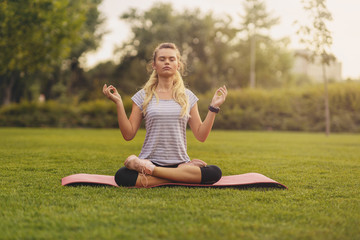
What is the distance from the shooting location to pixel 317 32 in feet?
45.7

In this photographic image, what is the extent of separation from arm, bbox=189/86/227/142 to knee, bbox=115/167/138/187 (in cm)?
86

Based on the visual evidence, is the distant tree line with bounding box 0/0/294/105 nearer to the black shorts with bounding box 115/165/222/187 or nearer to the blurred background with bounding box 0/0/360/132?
the blurred background with bounding box 0/0/360/132

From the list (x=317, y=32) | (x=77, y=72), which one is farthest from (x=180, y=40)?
(x=317, y=32)

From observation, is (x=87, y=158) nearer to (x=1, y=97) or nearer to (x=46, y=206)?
(x=46, y=206)

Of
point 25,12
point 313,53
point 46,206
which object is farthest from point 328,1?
point 46,206

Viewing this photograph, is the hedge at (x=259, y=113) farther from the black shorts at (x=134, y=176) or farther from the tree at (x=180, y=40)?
the black shorts at (x=134, y=176)

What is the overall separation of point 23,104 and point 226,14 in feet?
81.1

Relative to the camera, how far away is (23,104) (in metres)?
20.8

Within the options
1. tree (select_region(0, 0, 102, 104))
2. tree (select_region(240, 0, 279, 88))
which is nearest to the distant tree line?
tree (select_region(240, 0, 279, 88))

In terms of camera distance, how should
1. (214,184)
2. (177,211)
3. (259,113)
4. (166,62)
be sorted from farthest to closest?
(259,113)
(166,62)
(214,184)
(177,211)

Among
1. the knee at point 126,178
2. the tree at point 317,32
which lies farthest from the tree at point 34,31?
the knee at point 126,178

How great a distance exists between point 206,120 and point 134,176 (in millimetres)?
971

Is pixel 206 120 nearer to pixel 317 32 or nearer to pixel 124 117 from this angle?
pixel 124 117

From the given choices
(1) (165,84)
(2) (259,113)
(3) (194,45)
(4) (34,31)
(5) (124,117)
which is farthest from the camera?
(3) (194,45)
